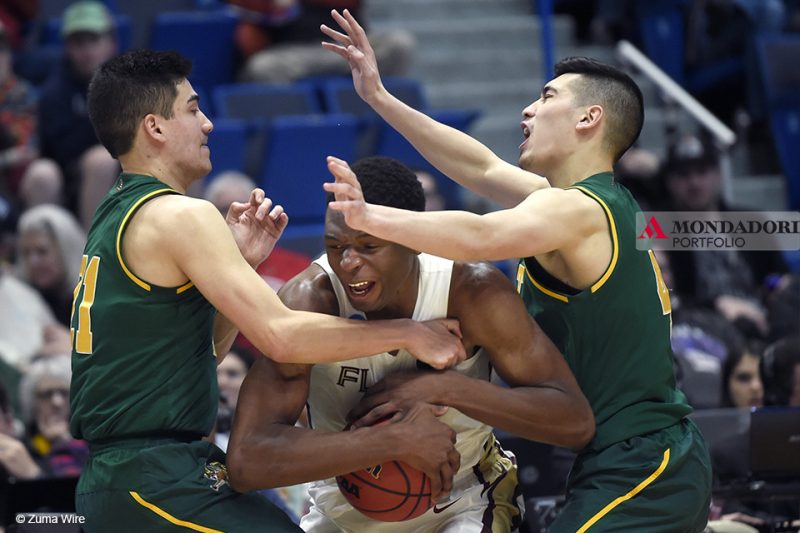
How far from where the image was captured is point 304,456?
12.8 feet

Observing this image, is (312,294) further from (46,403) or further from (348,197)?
(46,403)

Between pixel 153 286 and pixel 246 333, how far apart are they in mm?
310

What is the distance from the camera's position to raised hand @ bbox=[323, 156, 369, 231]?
3.67 m

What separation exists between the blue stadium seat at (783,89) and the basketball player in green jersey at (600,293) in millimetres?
5897

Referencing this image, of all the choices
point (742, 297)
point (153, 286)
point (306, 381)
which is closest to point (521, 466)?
point (306, 381)

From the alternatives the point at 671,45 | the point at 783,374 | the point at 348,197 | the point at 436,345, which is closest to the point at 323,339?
the point at 436,345

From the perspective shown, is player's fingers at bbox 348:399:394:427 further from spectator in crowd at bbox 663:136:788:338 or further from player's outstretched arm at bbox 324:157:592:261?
spectator in crowd at bbox 663:136:788:338

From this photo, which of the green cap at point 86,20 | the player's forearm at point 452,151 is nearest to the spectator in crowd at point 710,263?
the player's forearm at point 452,151

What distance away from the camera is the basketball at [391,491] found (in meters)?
4.02

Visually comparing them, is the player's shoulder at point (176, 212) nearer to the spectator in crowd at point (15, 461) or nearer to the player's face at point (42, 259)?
the spectator in crowd at point (15, 461)

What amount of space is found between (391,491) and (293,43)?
6417 millimetres

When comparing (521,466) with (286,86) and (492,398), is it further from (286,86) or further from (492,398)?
(286,86)

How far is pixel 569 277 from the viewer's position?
4.18 metres

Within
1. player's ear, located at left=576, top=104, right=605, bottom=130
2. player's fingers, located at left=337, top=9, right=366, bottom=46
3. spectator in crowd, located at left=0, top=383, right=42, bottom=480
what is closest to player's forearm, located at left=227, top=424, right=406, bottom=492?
player's ear, located at left=576, top=104, right=605, bottom=130
